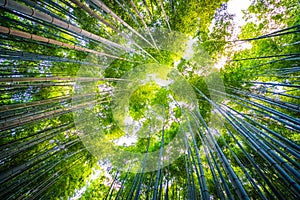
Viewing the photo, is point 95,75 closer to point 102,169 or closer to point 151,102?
point 151,102

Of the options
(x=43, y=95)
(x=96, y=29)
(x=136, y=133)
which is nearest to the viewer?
(x=96, y=29)

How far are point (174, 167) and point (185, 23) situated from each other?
379 cm

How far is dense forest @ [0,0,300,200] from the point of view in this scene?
317 centimetres

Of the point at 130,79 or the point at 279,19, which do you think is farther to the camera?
the point at 130,79

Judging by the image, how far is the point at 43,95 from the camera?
4.09 metres

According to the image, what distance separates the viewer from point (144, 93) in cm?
561

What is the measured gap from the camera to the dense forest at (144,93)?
3.17m

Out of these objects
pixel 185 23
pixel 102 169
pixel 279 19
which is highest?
pixel 279 19

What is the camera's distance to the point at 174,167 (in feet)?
13.9

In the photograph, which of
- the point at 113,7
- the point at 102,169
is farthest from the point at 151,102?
the point at 113,7

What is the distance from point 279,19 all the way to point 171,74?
282cm

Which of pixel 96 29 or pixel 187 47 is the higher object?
pixel 187 47

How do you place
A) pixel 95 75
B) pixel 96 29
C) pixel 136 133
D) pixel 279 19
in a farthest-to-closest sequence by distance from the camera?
pixel 136 133, pixel 95 75, pixel 96 29, pixel 279 19

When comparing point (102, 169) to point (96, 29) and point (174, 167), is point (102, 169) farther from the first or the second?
point (96, 29)
